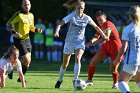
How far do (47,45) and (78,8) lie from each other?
15.3m

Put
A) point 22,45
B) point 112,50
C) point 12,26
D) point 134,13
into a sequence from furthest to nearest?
point 22,45
point 12,26
point 112,50
point 134,13

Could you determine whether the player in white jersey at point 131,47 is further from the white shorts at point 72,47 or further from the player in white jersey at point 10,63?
the player in white jersey at point 10,63

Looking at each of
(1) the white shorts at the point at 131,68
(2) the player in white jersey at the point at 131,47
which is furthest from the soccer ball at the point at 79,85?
(1) the white shorts at the point at 131,68

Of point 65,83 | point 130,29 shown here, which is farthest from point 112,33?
point 130,29

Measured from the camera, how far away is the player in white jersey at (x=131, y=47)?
10.4 metres

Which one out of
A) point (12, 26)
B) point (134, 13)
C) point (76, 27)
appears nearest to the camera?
point (134, 13)

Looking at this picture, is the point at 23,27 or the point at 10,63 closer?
the point at 10,63

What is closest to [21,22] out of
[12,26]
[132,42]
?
[12,26]

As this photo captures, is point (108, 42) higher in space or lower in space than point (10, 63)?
higher

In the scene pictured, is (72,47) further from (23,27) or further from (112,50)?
(23,27)

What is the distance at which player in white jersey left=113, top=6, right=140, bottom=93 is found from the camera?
10.4 meters

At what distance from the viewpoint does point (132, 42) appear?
34.3 ft

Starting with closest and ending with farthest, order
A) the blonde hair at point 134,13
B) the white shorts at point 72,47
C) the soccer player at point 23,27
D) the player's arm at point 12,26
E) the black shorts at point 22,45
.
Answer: the blonde hair at point 134,13, the white shorts at point 72,47, the player's arm at point 12,26, the soccer player at point 23,27, the black shorts at point 22,45

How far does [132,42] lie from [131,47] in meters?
0.10
